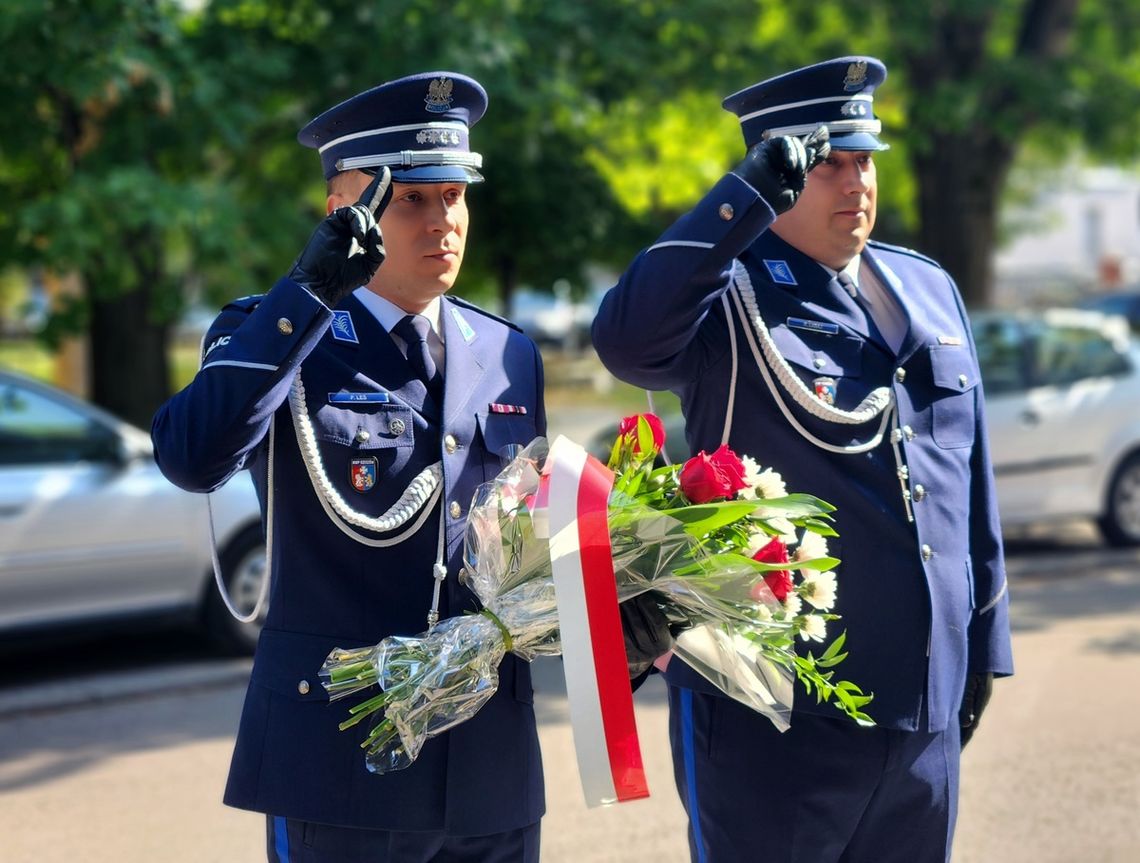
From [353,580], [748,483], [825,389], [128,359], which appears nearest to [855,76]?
[825,389]

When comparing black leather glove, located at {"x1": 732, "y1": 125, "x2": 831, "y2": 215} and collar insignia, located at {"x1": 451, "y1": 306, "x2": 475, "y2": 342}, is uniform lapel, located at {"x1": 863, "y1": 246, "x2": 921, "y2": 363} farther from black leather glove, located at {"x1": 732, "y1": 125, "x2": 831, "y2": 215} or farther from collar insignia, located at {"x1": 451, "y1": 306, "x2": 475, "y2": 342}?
collar insignia, located at {"x1": 451, "y1": 306, "x2": 475, "y2": 342}

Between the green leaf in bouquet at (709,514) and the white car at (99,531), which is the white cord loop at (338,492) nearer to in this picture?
the green leaf in bouquet at (709,514)

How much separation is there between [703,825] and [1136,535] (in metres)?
7.77

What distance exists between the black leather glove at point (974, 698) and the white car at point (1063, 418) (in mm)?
6402

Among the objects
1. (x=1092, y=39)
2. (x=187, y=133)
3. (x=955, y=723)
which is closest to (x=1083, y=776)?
(x=955, y=723)

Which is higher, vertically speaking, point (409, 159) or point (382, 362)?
point (409, 159)

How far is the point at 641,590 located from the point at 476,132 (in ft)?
23.2

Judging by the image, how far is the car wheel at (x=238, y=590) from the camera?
24.2ft

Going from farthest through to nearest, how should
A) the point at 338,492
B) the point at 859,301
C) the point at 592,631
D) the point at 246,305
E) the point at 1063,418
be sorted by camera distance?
the point at 1063,418 < the point at 859,301 < the point at 246,305 < the point at 338,492 < the point at 592,631

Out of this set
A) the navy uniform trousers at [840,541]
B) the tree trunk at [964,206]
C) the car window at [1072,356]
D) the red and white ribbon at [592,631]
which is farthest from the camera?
the tree trunk at [964,206]

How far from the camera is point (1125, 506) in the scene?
9.89m

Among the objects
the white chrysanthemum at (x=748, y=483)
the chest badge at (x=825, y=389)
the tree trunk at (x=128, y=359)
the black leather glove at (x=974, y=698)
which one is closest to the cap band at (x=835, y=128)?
the chest badge at (x=825, y=389)

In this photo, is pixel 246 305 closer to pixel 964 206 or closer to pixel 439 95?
pixel 439 95

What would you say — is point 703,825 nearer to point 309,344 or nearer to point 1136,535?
point 309,344
